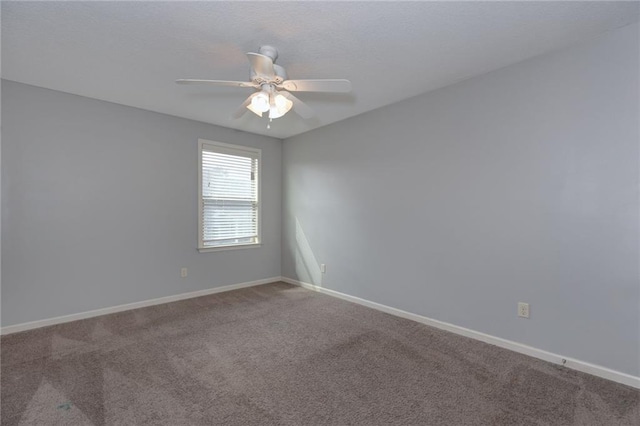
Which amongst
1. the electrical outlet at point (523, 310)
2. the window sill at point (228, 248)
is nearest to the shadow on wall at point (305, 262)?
the window sill at point (228, 248)

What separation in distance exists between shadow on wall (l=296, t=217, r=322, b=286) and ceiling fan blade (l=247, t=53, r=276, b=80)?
2857 mm

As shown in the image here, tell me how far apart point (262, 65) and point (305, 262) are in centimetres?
317

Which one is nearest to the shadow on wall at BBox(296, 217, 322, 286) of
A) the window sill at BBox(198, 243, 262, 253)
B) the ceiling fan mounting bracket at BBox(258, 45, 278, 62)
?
the window sill at BBox(198, 243, 262, 253)

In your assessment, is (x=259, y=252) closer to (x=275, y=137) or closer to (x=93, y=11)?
(x=275, y=137)

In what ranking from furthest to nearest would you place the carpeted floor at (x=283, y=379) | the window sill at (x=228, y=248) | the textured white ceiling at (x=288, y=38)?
the window sill at (x=228, y=248) → the textured white ceiling at (x=288, y=38) → the carpeted floor at (x=283, y=379)

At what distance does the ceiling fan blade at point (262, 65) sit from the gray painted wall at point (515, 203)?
5.97 feet

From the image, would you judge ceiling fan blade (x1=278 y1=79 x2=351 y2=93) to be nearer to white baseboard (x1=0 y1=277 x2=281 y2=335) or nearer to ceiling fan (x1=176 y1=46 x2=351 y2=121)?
ceiling fan (x1=176 y1=46 x2=351 y2=121)

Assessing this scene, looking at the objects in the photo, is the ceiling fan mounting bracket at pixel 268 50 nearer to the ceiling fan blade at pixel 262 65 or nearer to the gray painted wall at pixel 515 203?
the ceiling fan blade at pixel 262 65

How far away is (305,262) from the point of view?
15.0ft

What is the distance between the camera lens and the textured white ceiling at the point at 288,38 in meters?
1.86

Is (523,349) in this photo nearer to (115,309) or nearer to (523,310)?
(523,310)

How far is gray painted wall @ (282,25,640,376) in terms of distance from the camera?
6.75ft

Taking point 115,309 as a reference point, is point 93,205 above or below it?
above

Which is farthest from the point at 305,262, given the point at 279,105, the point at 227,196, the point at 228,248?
the point at 279,105
